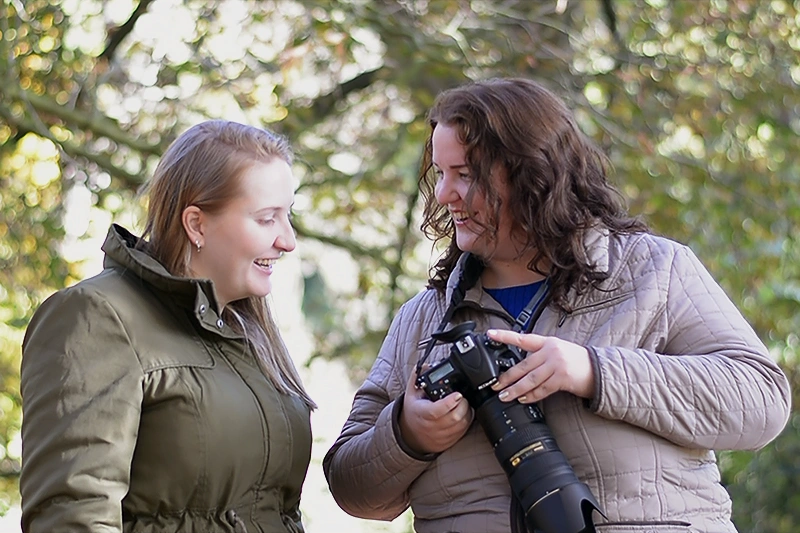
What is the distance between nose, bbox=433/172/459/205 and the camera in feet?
8.16

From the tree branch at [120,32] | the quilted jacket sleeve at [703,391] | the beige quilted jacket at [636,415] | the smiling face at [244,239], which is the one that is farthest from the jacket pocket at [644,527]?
the tree branch at [120,32]

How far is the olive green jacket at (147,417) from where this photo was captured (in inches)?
79.2

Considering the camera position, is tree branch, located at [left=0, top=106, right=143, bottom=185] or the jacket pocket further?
tree branch, located at [left=0, top=106, right=143, bottom=185]

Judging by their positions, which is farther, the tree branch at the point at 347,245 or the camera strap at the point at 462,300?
the tree branch at the point at 347,245

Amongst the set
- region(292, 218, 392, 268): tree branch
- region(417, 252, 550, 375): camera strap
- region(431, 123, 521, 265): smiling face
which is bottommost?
region(292, 218, 392, 268): tree branch

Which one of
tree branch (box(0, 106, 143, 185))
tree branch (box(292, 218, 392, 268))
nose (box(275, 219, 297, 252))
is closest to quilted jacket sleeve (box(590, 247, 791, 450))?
nose (box(275, 219, 297, 252))

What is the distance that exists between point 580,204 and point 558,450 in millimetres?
596

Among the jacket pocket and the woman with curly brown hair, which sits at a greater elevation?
the woman with curly brown hair

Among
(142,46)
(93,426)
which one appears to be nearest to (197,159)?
(93,426)

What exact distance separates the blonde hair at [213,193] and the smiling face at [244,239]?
0.08ft

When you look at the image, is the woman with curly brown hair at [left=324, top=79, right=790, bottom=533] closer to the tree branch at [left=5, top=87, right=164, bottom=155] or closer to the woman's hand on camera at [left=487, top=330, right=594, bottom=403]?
the woman's hand on camera at [left=487, top=330, right=594, bottom=403]

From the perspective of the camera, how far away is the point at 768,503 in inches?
272

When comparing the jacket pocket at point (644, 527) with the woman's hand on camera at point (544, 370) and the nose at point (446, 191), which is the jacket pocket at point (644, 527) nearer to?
the woman's hand on camera at point (544, 370)

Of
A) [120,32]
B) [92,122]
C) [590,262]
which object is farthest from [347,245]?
[590,262]
